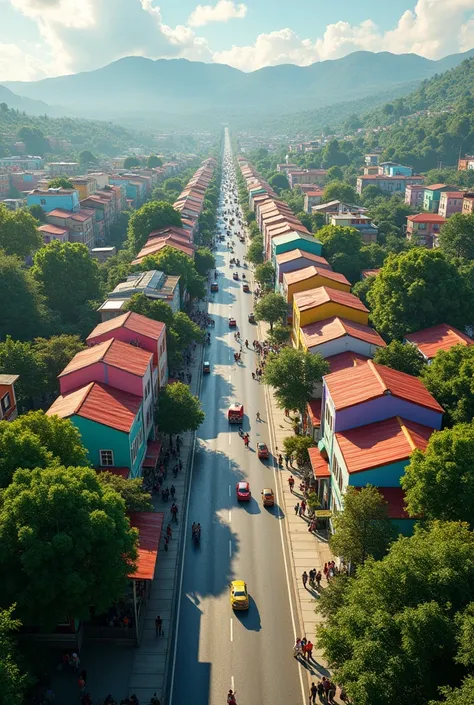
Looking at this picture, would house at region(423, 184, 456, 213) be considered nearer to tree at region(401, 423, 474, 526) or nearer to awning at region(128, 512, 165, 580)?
tree at region(401, 423, 474, 526)

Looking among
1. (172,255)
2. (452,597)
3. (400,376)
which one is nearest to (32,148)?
(172,255)

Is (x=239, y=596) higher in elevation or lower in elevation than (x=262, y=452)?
higher

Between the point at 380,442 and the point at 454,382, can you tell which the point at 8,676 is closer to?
the point at 380,442

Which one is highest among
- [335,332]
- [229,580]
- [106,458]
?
[335,332]

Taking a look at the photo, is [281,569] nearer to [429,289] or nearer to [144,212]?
[429,289]

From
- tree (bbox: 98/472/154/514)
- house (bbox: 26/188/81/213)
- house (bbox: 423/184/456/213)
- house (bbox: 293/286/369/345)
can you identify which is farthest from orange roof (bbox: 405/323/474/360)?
house (bbox: 423/184/456/213)

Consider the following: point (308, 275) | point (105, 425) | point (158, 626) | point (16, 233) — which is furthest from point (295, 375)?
point (16, 233)
